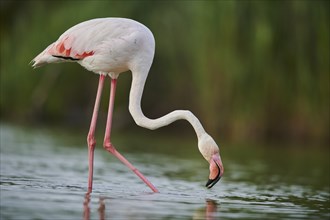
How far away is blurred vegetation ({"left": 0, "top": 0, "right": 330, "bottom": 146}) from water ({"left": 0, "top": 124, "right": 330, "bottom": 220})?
61.9 inches

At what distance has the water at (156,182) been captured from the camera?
830 cm

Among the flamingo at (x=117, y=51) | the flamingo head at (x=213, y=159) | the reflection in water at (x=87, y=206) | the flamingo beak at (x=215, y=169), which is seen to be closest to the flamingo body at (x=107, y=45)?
the flamingo at (x=117, y=51)

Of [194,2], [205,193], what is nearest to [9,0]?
[194,2]

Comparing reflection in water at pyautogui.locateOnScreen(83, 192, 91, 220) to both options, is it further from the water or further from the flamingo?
the flamingo

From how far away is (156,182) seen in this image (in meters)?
11.6

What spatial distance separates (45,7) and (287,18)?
6.93 meters

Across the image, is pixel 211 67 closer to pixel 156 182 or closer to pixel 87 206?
pixel 156 182

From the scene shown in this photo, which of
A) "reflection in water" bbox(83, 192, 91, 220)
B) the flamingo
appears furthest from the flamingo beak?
"reflection in water" bbox(83, 192, 91, 220)

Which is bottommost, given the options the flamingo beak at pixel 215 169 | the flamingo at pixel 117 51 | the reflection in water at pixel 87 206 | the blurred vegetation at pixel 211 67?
the reflection in water at pixel 87 206

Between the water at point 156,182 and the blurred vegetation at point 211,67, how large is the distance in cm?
157

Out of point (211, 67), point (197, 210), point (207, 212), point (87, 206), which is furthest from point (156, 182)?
point (211, 67)

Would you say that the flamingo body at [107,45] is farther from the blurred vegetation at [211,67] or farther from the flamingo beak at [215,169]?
the blurred vegetation at [211,67]

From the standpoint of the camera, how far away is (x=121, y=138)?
20.0m

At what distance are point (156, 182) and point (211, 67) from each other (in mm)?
9954
